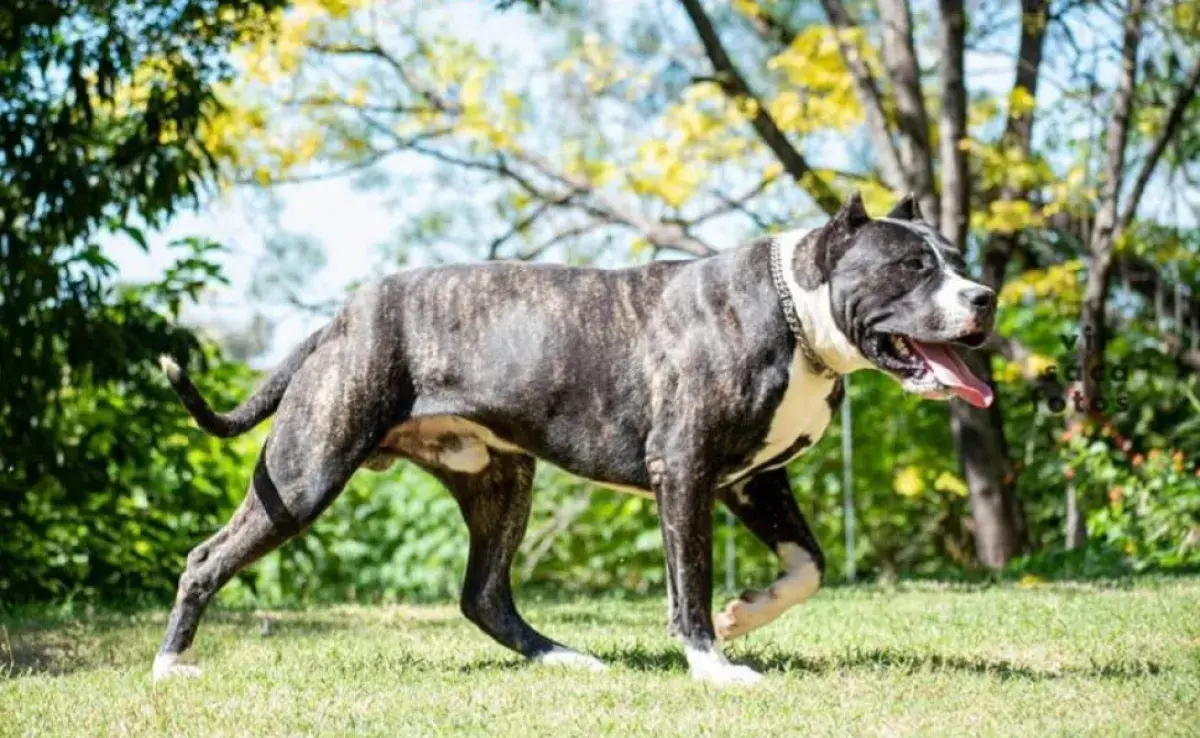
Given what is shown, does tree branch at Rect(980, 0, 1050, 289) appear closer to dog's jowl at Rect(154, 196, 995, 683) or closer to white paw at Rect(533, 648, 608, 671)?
dog's jowl at Rect(154, 196, 995, 683)

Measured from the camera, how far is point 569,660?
5.80 m

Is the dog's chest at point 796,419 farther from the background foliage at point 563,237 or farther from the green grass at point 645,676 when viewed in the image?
the background foliage at point 563,237

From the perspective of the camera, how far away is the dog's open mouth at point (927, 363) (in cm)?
535

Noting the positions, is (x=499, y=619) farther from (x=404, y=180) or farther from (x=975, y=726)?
(x=404, y=180)

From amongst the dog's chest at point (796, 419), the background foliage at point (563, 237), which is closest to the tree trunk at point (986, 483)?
the background foliage at point (563, 237)

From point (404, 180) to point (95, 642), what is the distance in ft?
30.1

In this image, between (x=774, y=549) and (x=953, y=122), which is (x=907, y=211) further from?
(x=953, y=122)

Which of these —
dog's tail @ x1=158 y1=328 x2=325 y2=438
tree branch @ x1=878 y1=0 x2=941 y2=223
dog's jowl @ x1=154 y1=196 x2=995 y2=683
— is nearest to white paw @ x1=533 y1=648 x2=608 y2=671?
dog's jowl @ x1=154 y1=196 x2=995 y2=683

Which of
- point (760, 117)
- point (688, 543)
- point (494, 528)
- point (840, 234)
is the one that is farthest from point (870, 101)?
point (688, 543)

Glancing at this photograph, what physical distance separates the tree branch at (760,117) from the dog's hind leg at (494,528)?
17.7 ft

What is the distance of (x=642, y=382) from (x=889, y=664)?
3.87 ft

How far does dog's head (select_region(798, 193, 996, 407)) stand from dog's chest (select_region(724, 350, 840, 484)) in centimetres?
20

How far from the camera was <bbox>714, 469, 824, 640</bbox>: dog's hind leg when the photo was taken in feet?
18.5

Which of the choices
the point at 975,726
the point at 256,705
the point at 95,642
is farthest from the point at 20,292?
the point at 975,726
